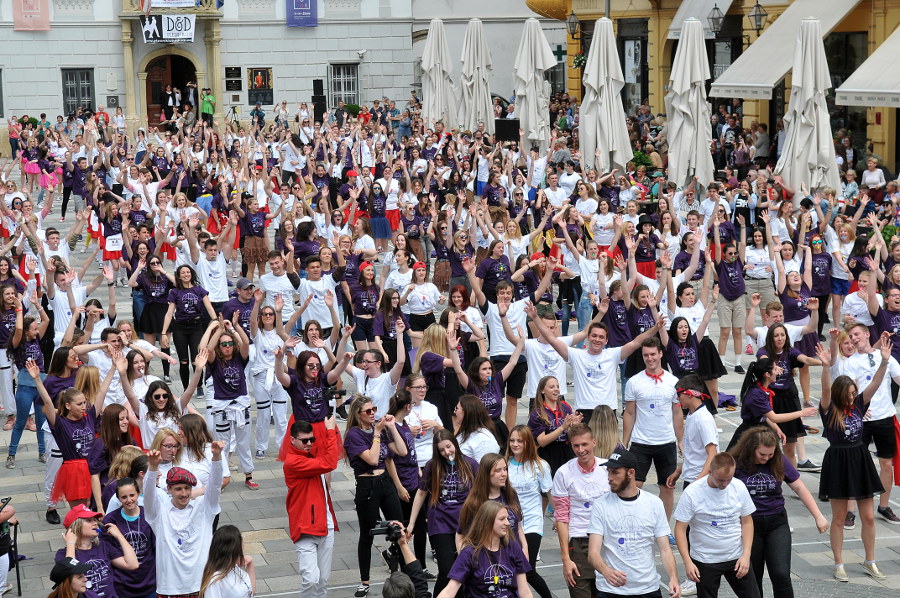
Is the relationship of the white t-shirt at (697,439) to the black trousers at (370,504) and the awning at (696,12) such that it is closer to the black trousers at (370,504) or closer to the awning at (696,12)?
the black trousers at (370,504)

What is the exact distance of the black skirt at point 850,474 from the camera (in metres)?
10.1

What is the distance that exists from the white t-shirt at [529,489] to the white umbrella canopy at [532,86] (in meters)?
19.1

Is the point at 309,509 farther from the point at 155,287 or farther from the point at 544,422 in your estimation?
the point at 155,287

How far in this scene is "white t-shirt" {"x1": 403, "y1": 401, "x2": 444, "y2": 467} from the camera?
10258 millimetres

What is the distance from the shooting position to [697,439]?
988cm

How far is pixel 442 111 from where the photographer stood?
33281mm

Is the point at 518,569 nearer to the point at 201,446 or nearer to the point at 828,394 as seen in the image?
the point at 201,446

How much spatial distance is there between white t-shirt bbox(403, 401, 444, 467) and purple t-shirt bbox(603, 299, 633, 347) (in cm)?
369

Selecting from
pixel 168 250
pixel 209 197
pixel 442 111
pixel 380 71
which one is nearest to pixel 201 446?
pixel 168 250

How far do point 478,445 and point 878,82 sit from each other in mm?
17557

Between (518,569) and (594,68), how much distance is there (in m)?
18.1

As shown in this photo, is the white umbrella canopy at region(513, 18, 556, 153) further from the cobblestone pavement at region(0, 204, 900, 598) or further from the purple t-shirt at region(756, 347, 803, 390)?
the purple t-shirt at region(756, 347, 803, 390)

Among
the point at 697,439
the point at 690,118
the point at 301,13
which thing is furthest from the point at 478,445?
the point at 301,13

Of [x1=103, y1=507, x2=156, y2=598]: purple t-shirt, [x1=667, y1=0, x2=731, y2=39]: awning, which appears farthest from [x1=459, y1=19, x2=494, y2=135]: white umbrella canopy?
[x1=103, y1=507, x2=156, y2=598]: purple t-shirt
